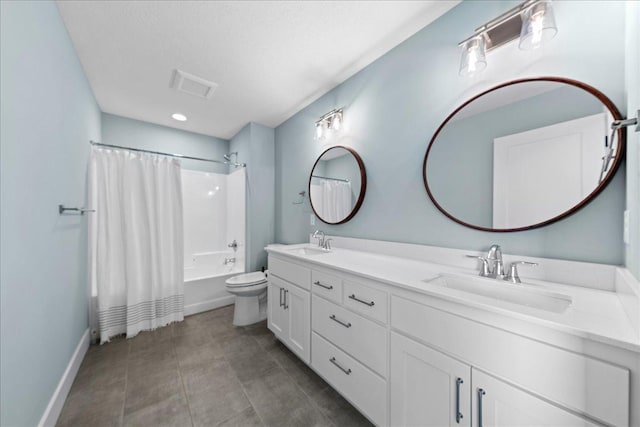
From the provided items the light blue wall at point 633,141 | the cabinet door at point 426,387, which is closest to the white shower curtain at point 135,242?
the cabinet door at point 426,387

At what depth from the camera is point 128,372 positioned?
1.72 m

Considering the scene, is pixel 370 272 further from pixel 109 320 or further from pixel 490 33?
pixel 109 320

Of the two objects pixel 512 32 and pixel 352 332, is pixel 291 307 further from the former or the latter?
pixel 512 32

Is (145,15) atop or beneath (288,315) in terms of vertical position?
atop

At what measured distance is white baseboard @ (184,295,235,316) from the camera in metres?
2.70

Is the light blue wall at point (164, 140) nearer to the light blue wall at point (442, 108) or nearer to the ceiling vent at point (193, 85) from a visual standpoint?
the ceiling vent at point (193, 85)

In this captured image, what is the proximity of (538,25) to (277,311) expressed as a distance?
2.40 meters

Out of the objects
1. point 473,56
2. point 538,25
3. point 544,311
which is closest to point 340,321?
point 544,311

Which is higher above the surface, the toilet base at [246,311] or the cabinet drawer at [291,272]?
the cabinet drawer at [291,272]

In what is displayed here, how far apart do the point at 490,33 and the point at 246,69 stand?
1.79 meters

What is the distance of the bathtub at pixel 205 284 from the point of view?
2.72 metres

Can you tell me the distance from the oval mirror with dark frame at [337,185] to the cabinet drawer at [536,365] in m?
1.17

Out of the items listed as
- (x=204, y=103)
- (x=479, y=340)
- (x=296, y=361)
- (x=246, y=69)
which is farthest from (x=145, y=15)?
(x=296, y=361)

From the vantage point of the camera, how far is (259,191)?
3.07 meters
